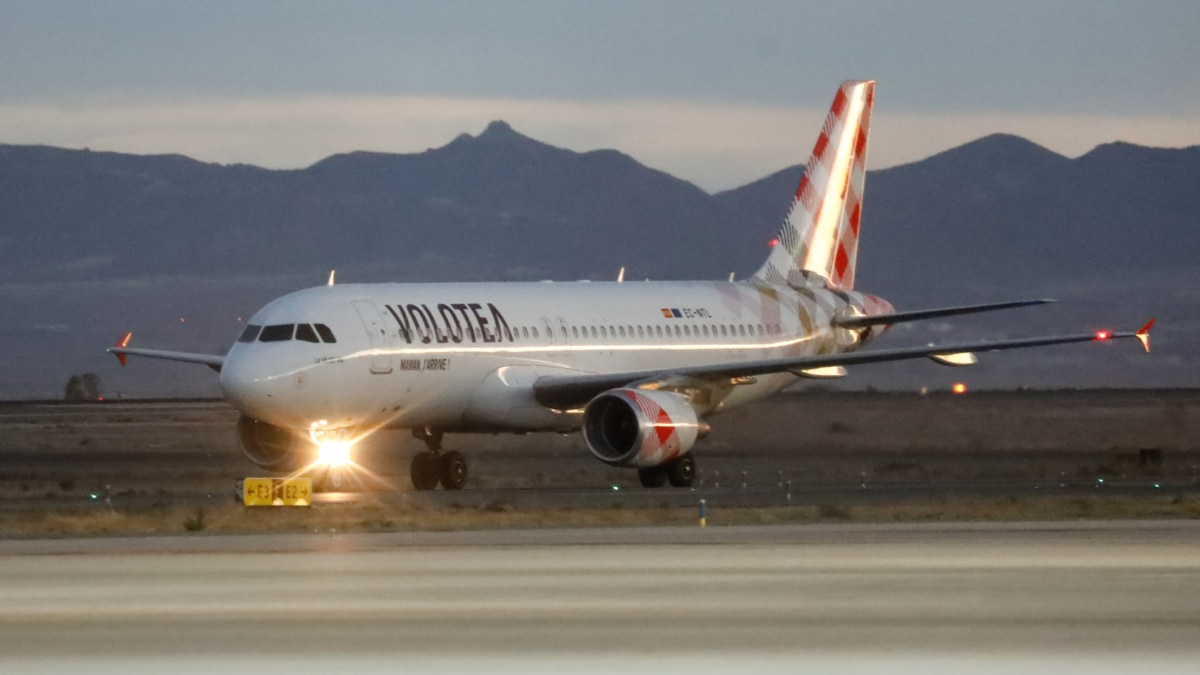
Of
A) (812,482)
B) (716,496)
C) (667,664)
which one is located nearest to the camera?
(667,664)

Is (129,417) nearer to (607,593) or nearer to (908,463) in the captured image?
(908,463)

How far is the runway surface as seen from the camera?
58.6 feet

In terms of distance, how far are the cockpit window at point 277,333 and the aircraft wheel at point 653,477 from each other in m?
6.82

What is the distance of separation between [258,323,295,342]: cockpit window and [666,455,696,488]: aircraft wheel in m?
7.21

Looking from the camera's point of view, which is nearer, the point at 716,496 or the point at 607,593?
the point at 607,593

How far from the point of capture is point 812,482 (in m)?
44.3

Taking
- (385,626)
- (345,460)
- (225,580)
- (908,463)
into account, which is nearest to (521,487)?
(345,460)

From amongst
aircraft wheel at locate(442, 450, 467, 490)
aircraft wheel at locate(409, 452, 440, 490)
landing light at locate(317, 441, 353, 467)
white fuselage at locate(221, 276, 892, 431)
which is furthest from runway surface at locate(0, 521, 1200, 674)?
aircraft wheel at locate(409, 452, 440, 490)

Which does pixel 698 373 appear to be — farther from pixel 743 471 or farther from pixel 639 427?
pixel 743 471

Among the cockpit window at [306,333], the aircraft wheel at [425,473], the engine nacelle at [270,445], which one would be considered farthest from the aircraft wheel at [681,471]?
the cockpit window at [306,333]

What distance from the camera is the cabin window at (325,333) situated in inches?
1582

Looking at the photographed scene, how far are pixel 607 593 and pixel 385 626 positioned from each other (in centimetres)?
313

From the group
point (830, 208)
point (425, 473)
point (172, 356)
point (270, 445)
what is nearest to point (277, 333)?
point (270, 445)

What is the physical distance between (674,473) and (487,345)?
13.0 feet
